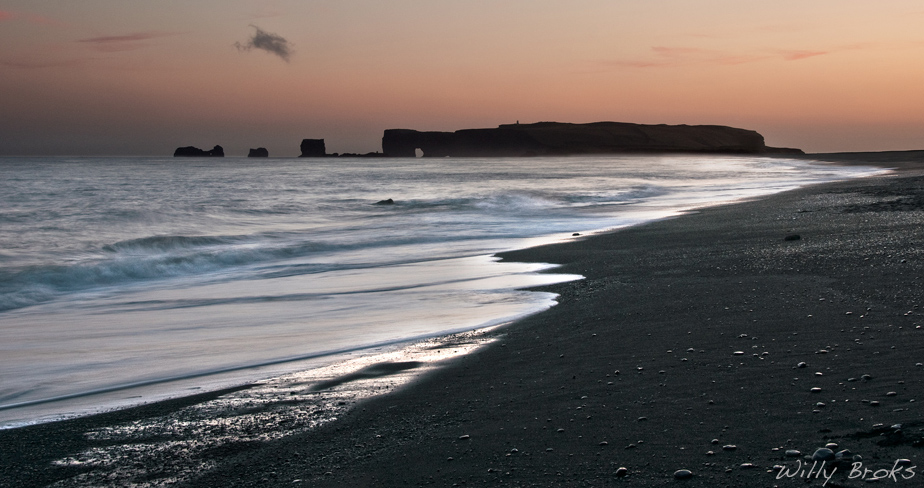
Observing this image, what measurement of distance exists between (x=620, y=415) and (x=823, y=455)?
0.86m

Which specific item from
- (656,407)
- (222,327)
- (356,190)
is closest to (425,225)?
(222,327)

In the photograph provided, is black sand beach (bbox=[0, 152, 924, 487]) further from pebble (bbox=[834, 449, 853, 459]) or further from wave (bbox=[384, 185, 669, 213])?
wave (bbox=[384, 185, 669, 213])

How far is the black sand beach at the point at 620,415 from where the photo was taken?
2.49 m

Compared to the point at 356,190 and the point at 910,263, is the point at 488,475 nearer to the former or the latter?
the point at 910,263

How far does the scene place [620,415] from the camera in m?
3.00

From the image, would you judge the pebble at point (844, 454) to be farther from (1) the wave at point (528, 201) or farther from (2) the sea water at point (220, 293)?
(1) the wave at point (528, 201)

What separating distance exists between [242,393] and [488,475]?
73.0 inches

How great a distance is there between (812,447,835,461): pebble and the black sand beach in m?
0.05

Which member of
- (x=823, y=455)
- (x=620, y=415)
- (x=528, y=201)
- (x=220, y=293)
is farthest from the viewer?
(x=528, y=201)

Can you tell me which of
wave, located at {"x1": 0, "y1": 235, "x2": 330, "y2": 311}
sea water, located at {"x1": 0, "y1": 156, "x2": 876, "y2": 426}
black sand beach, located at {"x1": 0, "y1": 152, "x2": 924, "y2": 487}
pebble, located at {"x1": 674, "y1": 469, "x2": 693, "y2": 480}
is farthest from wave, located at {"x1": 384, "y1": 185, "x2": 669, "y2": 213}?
pebble, located at {"x1": 674, "y1": 469, "x2": 693, "y2": 480}

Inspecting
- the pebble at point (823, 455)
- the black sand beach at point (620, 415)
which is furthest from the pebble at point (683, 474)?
the pebble at point (823, 455)

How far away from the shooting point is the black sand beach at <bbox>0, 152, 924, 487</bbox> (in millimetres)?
2488

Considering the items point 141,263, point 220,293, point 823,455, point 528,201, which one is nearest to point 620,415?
point 823,455
